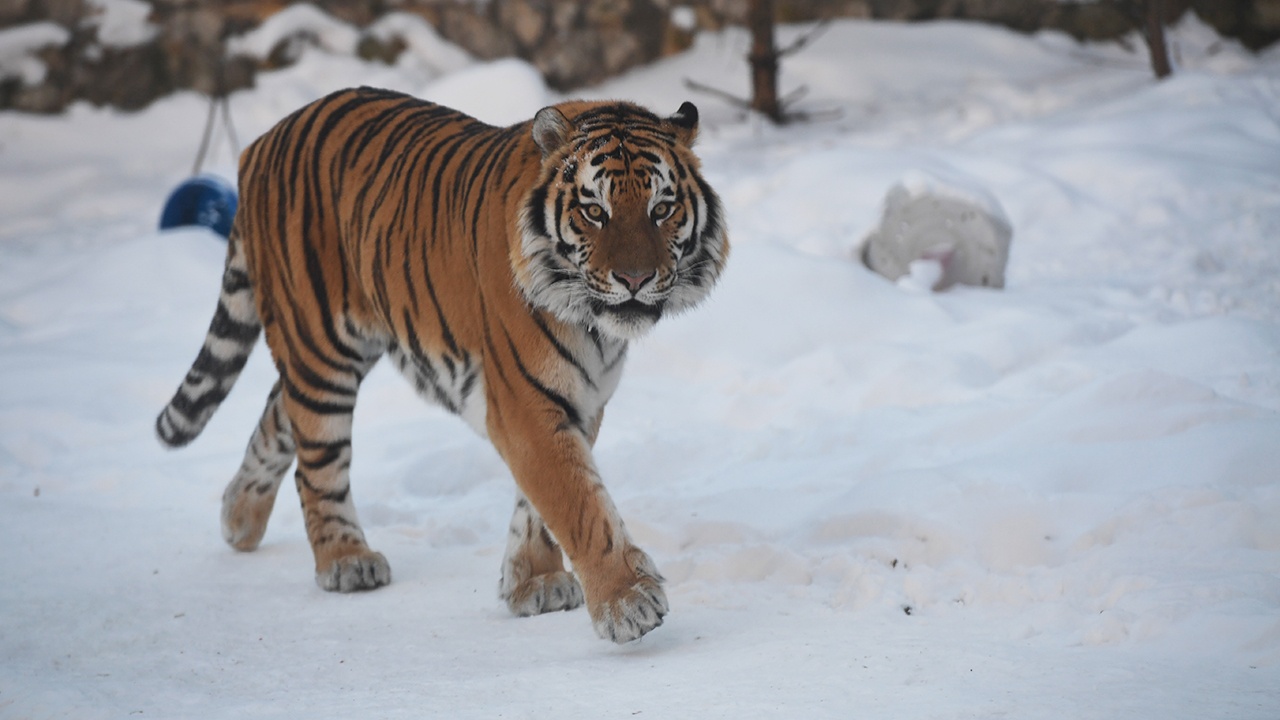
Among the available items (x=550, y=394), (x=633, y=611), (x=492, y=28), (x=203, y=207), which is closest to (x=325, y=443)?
(x=550, y=394)

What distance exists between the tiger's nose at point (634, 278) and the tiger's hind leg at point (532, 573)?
31.0 inches

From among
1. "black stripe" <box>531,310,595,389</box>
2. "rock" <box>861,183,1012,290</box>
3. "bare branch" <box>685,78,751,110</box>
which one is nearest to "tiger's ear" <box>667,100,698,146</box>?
"black stripe" <box>531,310,595,389</box>

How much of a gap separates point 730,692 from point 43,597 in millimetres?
2073

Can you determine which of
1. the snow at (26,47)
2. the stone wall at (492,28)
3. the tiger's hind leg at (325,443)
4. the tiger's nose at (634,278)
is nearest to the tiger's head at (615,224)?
the tiger's nose at (634,278)

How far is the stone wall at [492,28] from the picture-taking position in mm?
11031

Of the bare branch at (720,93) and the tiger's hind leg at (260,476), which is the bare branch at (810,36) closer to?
the bare branch at (720,93)

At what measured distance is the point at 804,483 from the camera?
4.04 metres

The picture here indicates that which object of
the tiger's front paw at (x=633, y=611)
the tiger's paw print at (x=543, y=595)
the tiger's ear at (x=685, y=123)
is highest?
the tiger's ear at (x=685, y=123)

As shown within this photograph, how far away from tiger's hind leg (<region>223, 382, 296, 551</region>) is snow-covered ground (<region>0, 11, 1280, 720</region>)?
0.08m

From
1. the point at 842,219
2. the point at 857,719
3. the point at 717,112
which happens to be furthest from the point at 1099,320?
the point at 717,112

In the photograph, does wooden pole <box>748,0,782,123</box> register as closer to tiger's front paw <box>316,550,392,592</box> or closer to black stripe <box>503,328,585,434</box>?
tiger's front paw <box>316,550,392,592</box>

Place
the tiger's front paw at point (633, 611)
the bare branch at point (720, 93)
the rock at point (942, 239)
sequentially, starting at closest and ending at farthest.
→ the tiger's front paw at point (633, 611)
the rock at point (942, 239)
the bare branch at point (720, 93)

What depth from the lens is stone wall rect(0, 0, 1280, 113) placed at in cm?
1103

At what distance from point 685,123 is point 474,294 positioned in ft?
2.31
